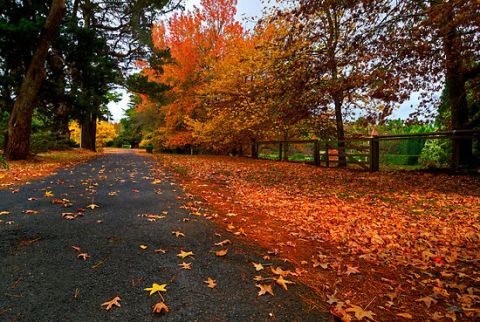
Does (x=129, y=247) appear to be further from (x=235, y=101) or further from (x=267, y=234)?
(x=235, y=101)

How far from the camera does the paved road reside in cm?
211

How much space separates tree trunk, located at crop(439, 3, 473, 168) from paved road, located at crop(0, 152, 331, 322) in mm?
7713

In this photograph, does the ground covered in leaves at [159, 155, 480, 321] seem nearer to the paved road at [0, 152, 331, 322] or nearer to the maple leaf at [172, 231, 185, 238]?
the paved road at [0, 152, 331, 322]

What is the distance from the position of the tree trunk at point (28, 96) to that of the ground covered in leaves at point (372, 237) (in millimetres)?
7817

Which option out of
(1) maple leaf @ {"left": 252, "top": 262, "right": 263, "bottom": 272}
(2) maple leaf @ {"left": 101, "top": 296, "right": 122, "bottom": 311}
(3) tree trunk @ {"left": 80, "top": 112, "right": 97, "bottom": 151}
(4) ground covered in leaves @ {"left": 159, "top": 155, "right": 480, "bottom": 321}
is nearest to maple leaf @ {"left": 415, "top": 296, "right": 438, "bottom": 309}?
(4) ground covered in leaves @ {"left": 159, "top": 155, "right": 480, "bottom": 321}

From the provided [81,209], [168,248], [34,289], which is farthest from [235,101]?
[34,289]

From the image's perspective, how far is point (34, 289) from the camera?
227cm

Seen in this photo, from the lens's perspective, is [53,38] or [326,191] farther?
[53,38]

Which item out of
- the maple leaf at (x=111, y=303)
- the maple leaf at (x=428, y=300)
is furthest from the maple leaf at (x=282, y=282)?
the maple leaf at (x=111, y=303)

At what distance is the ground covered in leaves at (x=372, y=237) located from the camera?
2547mm

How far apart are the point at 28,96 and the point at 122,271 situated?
1134 centimetres

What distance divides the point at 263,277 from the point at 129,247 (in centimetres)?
158

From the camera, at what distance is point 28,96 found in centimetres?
1064

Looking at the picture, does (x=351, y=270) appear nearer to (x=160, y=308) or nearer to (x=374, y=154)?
(x=160, y=308)
